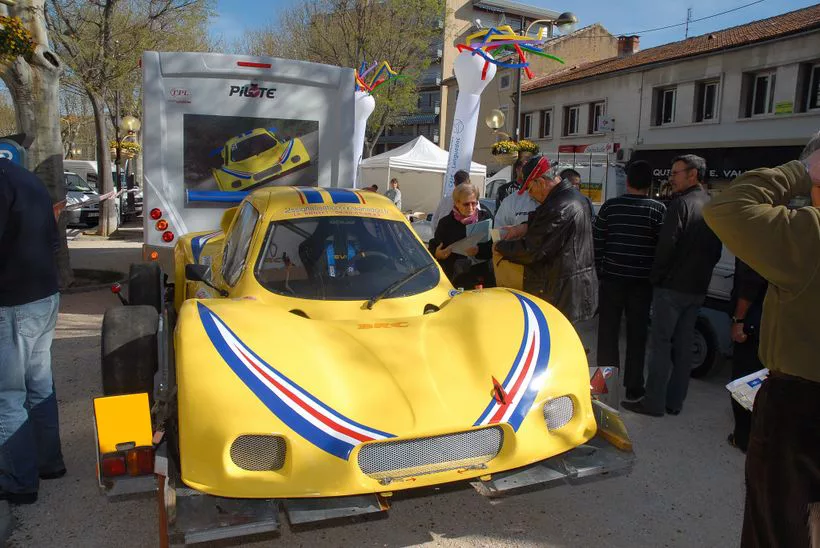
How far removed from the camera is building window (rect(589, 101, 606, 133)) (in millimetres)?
26228

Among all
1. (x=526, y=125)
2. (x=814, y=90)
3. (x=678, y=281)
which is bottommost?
(x=678, y=281)

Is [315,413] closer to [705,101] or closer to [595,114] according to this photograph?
[705,101]

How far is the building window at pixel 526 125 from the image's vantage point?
30.7 m

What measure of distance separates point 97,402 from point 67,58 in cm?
1511

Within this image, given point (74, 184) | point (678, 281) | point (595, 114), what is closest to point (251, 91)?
point (678, 281)

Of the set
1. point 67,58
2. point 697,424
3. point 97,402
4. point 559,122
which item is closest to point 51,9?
point 67,58

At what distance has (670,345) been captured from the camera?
487cm

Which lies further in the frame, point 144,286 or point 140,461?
point 144,286

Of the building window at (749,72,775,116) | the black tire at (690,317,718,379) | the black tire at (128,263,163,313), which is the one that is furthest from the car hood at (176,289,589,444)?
the building window at (749,72,775,116)

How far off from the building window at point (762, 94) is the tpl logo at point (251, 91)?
18265mm

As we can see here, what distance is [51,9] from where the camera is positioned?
14672mm

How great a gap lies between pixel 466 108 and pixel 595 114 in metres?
18.8

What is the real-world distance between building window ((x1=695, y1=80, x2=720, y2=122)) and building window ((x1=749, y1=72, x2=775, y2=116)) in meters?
1.47

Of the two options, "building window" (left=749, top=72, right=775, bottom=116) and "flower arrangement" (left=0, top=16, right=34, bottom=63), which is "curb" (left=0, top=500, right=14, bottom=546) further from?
"building window" (left=749, top=72, right=775, bottom=116)
